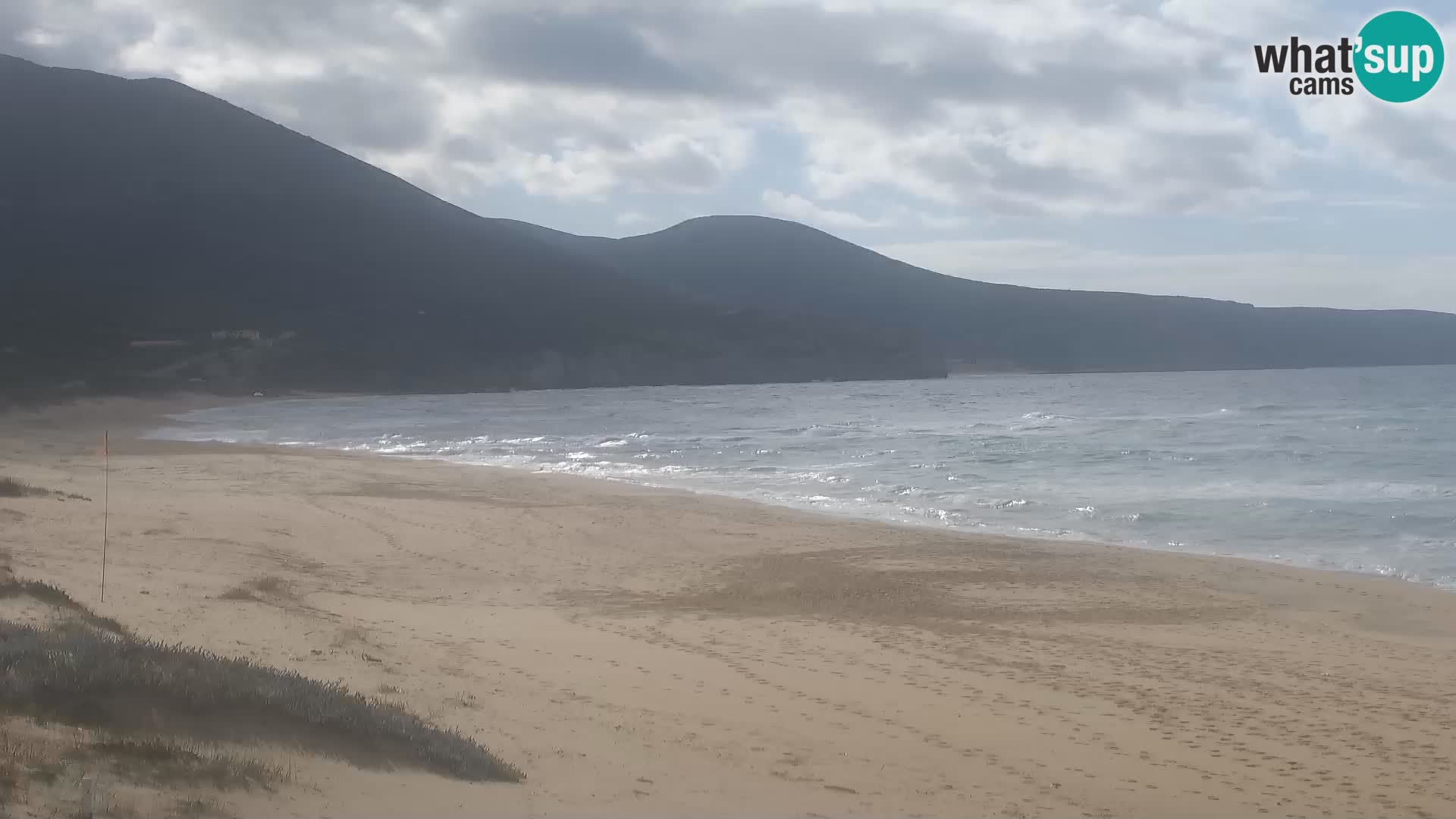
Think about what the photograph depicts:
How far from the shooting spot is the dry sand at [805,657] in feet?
17.7

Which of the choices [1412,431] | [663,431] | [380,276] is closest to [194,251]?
[380,276]

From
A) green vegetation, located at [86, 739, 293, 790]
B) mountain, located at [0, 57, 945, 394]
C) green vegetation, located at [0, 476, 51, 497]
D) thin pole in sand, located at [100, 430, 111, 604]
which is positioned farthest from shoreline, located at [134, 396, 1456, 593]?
mountain, located at [0, 57, 945, 394]

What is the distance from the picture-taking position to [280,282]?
95000 millimetres

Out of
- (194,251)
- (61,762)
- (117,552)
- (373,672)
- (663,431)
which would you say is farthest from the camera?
(194,251)

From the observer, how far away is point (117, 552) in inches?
397

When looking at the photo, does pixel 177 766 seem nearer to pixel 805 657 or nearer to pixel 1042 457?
pixel 805 657

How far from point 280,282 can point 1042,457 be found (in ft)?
276

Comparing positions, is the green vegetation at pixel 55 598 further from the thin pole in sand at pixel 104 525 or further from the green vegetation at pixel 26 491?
the green vegetation at pixel 26 491

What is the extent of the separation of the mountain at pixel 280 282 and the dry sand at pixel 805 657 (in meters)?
62.6

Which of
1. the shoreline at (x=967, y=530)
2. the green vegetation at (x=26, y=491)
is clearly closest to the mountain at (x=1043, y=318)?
the shoreline at (x=967, y=530)

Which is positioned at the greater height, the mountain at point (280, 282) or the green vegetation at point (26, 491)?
the mountain at point (280, 282)

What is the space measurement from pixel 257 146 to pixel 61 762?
11658 centimetres

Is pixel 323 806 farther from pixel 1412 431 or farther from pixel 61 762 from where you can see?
pixel 1412 431

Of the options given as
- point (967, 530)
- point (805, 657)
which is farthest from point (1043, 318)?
point (805, 657)
